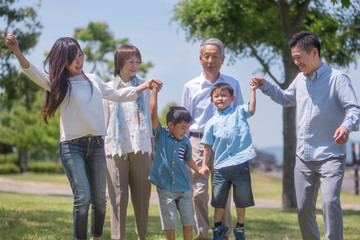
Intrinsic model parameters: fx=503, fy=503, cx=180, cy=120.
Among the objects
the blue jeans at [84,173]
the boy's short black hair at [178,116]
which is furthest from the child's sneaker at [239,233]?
the blue jeans at [84,173]

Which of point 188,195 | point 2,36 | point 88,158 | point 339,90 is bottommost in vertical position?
point 188,195

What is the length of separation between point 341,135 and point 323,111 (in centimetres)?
49

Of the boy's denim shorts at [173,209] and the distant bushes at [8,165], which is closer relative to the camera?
the boy's denim shorts at [173,209]

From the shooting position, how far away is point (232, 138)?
532 cm

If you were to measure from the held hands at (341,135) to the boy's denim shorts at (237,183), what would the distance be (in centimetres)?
118

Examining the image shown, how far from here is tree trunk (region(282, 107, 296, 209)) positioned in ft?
47.8

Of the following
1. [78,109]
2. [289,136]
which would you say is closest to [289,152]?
[289,136]

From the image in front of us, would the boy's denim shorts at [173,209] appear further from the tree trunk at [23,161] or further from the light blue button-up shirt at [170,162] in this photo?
the tree trunk at [23,161]

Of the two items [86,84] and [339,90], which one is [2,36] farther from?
[339,90]

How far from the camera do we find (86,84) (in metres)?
5.01

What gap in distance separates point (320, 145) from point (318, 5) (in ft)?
37.1

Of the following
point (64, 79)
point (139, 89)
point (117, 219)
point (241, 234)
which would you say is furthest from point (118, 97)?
point (241, 234)

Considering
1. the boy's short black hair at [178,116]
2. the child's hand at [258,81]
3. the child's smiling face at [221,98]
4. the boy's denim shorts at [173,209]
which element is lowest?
the boy's denim shorts at [173,209]

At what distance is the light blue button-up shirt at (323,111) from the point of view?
474 centimetres
